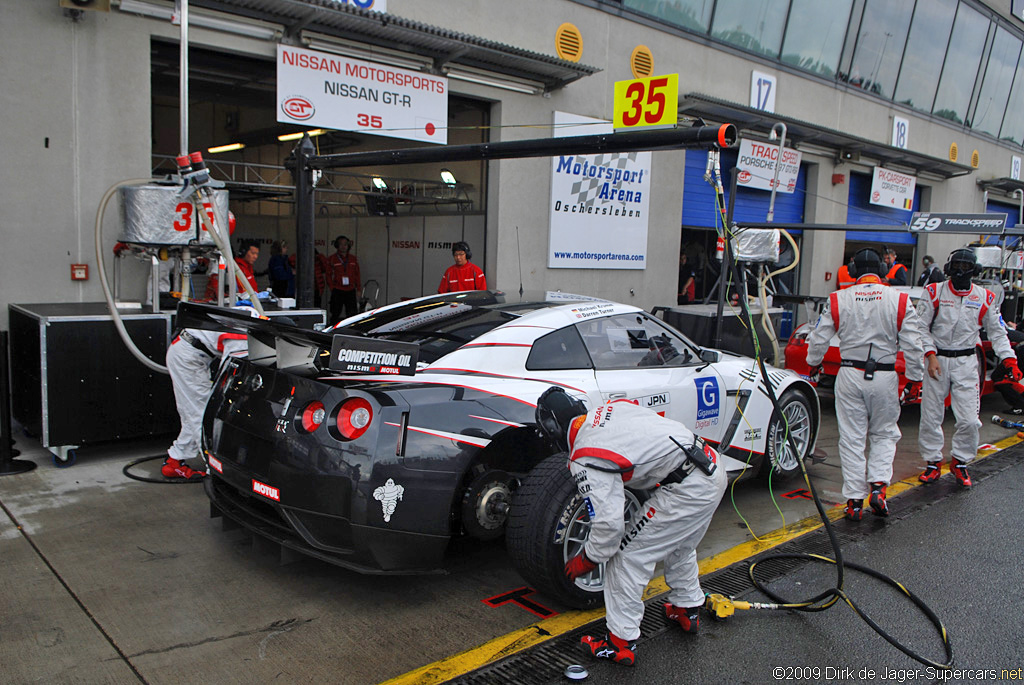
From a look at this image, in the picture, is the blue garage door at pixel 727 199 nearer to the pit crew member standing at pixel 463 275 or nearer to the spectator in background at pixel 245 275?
the pit crew member standing at pixel 463 275

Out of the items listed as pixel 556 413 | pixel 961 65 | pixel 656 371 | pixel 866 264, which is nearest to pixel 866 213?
pixel 961 65

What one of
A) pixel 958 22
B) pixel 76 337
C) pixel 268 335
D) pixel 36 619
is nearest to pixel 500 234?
pixel 76 337

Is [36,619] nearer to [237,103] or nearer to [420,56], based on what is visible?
[420,56]

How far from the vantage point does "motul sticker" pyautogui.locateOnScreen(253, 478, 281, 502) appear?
3643 millimetres

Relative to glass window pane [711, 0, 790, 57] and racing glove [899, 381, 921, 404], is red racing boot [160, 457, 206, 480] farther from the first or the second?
glass window pane [711, 0, 790, 57]

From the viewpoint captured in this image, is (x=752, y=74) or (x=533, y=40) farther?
(x=752, y=74)

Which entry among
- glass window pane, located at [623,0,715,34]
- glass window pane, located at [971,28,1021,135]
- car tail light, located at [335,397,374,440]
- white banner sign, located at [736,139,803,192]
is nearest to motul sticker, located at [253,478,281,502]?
car tail light, located at [335,397,374,440]

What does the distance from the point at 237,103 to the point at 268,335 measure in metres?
12.4

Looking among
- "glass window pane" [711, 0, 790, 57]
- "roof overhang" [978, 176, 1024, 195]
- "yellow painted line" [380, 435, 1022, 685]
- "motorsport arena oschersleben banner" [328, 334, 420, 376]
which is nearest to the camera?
"yellow painted line" [380, 435, 1022, 685]

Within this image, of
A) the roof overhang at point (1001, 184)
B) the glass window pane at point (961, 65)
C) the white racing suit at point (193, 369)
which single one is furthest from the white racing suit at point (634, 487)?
the roof overhang at point (1001, 184)

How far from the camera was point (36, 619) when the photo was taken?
3.56 m

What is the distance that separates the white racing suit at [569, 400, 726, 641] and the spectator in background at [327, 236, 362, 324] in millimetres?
10502

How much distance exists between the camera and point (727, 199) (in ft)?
46.8

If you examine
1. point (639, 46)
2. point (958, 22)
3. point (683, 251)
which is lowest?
point (683, 251)
